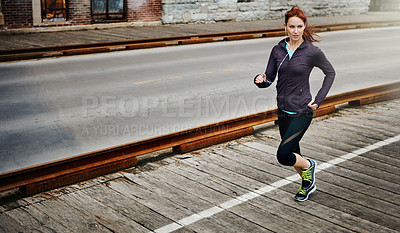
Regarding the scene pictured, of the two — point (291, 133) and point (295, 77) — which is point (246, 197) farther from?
point (295, 77)

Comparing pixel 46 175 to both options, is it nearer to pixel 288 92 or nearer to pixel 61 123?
pixel 288 92

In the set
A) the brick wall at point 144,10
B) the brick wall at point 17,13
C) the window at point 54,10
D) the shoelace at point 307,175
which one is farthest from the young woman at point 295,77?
the brick wall at point 144,10

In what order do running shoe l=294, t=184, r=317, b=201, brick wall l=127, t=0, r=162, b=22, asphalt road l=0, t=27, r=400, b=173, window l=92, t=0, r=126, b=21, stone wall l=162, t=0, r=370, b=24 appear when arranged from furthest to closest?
A: stone wall l=162, t=0, r=370, b=24 < brick wall l=127, t=0, r=162, b=22 < window l=92, t=0, r=126, b=21 < asphalt road l=0, t=27, r=400, b=173 < running shoe l=294, t=184, r=317, b=201

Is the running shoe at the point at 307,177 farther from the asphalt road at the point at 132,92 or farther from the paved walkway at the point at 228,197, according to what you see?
the asphalt road at the point at 132,92

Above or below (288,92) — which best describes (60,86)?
below

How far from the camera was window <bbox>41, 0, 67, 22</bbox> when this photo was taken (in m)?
21.7

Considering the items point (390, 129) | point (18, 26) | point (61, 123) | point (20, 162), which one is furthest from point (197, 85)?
point (18, 26)

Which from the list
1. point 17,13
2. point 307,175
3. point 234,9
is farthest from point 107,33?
point 307,175

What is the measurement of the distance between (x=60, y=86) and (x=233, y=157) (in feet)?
21.9

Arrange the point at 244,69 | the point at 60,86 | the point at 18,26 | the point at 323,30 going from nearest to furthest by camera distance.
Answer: the point at 60,86 < the point at 244,69 < the point at 18,26 < the point at 323,30

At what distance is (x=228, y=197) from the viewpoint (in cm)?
542

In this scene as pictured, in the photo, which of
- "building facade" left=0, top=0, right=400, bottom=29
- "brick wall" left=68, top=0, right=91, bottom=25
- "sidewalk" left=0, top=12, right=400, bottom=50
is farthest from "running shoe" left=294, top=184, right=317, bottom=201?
"brick wall" left=68, top=0, right=91, bottom=25

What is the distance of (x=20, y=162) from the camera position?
7.03m

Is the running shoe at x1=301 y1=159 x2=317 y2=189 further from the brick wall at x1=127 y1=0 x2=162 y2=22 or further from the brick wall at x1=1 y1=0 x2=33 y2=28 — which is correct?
the brick wall at x1=127 y1=0 x2=162 y2=22
